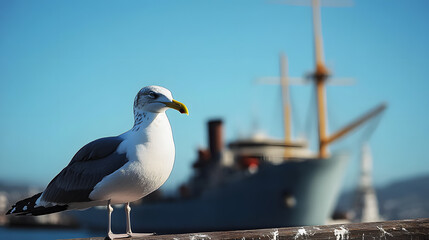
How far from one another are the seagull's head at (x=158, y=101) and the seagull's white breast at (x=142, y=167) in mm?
61

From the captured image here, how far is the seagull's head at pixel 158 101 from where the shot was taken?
213cm

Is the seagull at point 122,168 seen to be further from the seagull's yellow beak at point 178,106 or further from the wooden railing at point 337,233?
the wooden railing at point 337,233

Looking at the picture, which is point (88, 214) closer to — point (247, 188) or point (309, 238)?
point (247, 188)

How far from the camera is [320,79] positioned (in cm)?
2816

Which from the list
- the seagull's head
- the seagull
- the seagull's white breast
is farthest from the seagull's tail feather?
the seagull's head

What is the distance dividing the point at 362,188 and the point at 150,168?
1630 inches

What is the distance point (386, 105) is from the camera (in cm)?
2348

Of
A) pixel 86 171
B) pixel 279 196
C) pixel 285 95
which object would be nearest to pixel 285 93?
pixel 285 95

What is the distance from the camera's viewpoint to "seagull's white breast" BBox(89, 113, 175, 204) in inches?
80.0

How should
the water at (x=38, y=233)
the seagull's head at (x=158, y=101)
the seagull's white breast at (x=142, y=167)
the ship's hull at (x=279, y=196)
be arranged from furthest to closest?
the water at (x=38, y=233), the ship's hull at (x=279, y=196), the seagull's head at (x=158, y=101), the seagull's white breast at (x=142, y=167)

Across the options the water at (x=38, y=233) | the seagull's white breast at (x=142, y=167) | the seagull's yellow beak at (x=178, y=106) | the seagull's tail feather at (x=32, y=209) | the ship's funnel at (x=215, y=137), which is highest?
the ship's funnel at (x=215, y=137)

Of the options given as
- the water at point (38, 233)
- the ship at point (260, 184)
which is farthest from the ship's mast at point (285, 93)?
the water at point (38, 233)

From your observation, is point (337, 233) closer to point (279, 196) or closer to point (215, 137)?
point (279, 196)

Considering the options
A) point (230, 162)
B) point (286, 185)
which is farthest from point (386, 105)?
point (230, 162)
